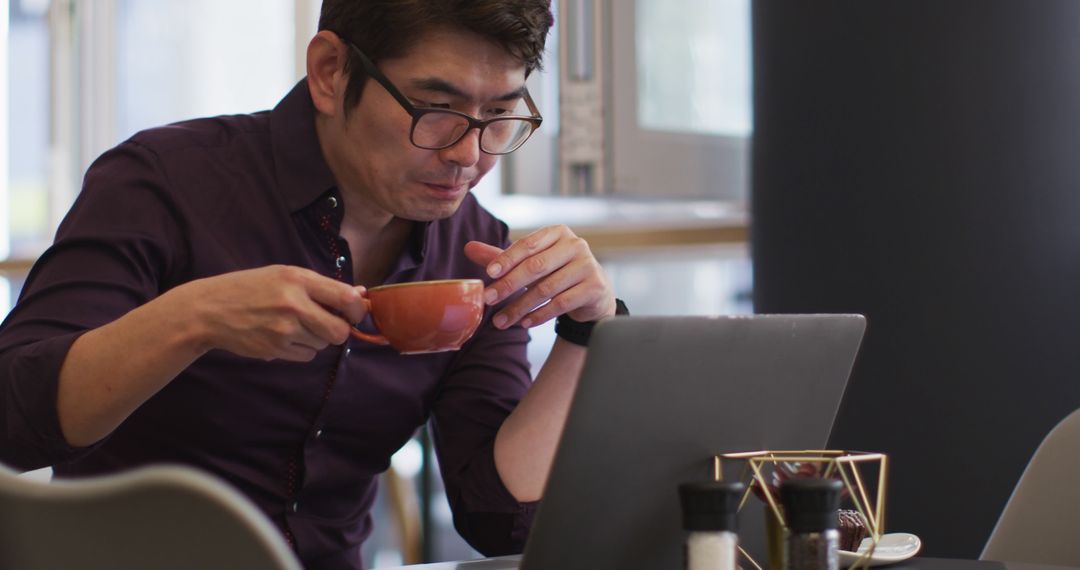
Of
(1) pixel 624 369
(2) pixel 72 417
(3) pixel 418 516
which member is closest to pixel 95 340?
(2) pixel 72 417

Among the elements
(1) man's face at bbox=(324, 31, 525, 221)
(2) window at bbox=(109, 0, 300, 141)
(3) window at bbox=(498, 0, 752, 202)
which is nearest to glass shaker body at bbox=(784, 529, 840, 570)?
(1) man's face at bbox=(324, 31, 525, 221)

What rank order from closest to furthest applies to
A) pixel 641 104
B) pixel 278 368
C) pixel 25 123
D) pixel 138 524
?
1. pixel 138 524
2. pixel 278 368
3. pixel 641 104
4. pixel 25 123

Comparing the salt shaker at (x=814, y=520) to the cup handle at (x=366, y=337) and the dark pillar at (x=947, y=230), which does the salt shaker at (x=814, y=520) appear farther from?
the dark pillar at (x=947, y=230)

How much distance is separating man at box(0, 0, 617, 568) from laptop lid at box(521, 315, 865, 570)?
1.15ft

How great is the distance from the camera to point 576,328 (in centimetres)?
149

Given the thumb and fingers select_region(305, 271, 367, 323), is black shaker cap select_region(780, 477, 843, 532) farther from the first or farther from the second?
the thumb

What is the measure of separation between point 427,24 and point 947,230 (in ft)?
3.84

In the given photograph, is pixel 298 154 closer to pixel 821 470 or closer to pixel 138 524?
pixel 821 470

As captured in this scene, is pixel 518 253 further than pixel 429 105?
No

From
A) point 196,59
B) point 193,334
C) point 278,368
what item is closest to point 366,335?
point 193,334

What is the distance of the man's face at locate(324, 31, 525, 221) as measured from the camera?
57.4 inches

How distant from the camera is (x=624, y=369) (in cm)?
94

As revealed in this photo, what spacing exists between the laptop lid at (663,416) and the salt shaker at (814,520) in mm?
135

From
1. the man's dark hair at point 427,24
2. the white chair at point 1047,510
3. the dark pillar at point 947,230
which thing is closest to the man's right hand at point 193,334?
the man's dark hair at point 427,24
